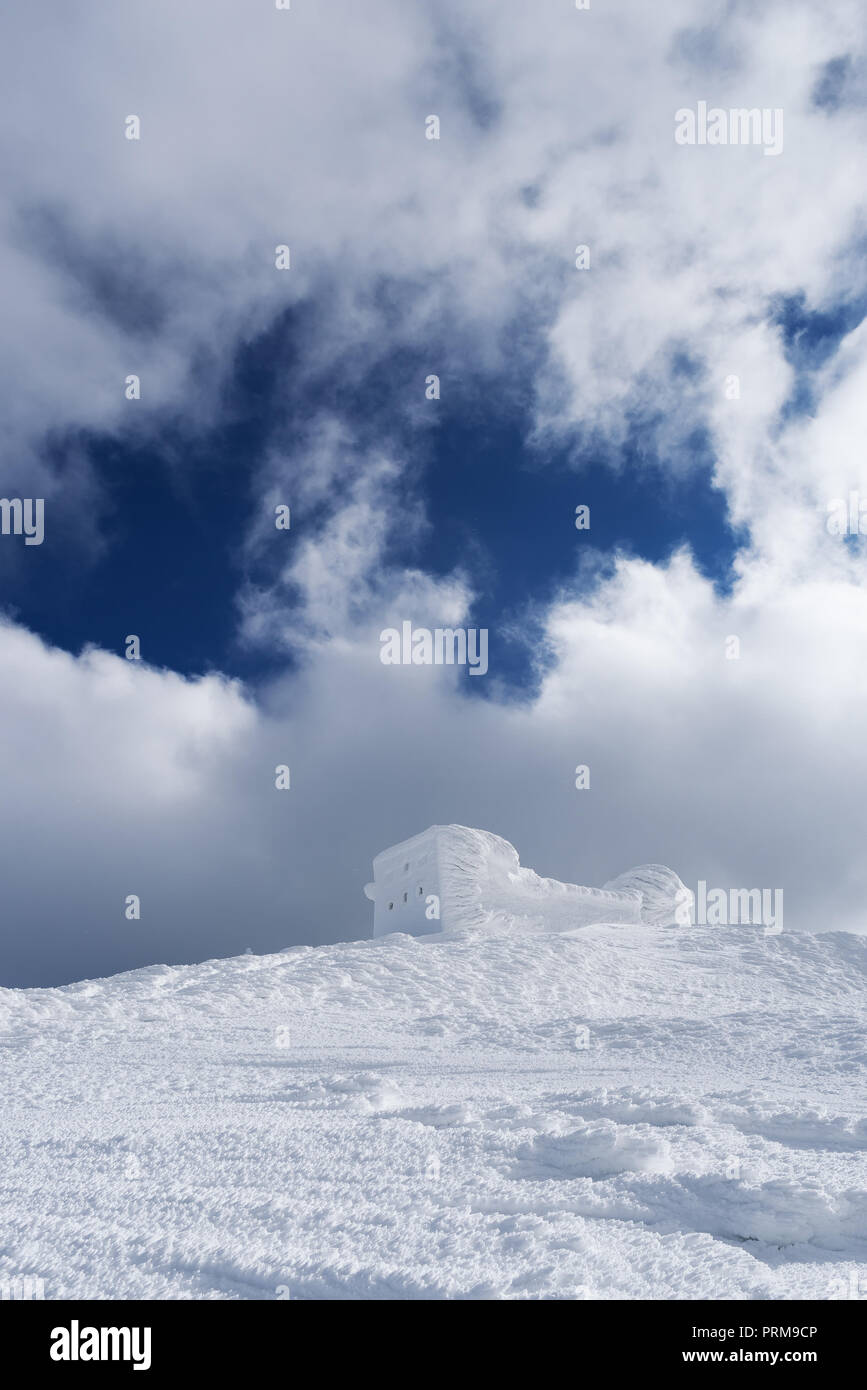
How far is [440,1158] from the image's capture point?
5574mm

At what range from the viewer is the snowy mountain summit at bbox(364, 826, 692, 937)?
28.5m

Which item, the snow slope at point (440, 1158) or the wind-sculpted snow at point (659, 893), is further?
the wind-sculpted snow at point (659, 893)

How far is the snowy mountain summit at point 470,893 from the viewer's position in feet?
93.6

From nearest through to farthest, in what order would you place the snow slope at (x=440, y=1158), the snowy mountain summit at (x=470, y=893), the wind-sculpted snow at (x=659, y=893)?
the snow slope at (x=440, y=1158) → the snowy mountain summit at (x=470, y=893) → the wind-sculpted snow at (x=659, y=893)

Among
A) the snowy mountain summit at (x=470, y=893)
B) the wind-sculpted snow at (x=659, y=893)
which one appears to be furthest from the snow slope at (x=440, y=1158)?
the wind-sculpted snow at (x=659, y=893)

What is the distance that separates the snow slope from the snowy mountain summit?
612 inches

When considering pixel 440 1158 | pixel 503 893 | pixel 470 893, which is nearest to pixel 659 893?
pixel 503 893

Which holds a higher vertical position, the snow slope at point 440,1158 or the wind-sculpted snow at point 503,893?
the wind-sculpted snow at point 503,893

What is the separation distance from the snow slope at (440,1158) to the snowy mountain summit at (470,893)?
1554cm

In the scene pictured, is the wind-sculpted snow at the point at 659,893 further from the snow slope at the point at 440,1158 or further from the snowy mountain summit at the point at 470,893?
the snow slope at the point at 440,1158
